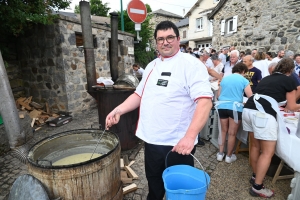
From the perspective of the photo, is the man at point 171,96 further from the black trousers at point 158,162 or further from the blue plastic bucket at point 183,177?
Answer: the blue plastic bucket at point 183,177

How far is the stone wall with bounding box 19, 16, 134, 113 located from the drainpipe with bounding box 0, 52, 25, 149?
2.13 metres

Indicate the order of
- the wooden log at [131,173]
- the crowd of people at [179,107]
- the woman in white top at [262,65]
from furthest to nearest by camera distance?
the woman in white top at [262,65], the wooden log at [131,173], the crowd of people at [179,107]

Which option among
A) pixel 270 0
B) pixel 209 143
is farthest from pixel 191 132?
pixel 270 0

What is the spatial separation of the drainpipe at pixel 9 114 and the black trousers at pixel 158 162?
323 cm

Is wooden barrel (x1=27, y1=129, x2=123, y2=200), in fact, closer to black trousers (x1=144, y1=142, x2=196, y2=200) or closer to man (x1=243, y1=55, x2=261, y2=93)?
black trousers (x1=144, y1=142, x2=196, y2=200)

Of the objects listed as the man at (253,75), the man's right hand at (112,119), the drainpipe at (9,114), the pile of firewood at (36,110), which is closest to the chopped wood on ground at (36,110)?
the pile of firewood at (36,110)

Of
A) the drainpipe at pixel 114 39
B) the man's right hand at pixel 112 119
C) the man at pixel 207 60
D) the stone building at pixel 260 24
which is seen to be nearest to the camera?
the man's right hand at pixel 112 119

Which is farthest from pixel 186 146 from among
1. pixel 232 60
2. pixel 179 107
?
pixel 232 60

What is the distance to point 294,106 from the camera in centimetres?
269

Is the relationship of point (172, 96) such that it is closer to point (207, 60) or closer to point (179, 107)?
point (179, 107)

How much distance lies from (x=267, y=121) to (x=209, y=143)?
6.85 ft

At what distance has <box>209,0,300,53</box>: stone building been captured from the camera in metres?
8.91

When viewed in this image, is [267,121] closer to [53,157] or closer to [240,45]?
[53,157]

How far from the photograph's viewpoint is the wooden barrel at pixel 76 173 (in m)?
1.68
